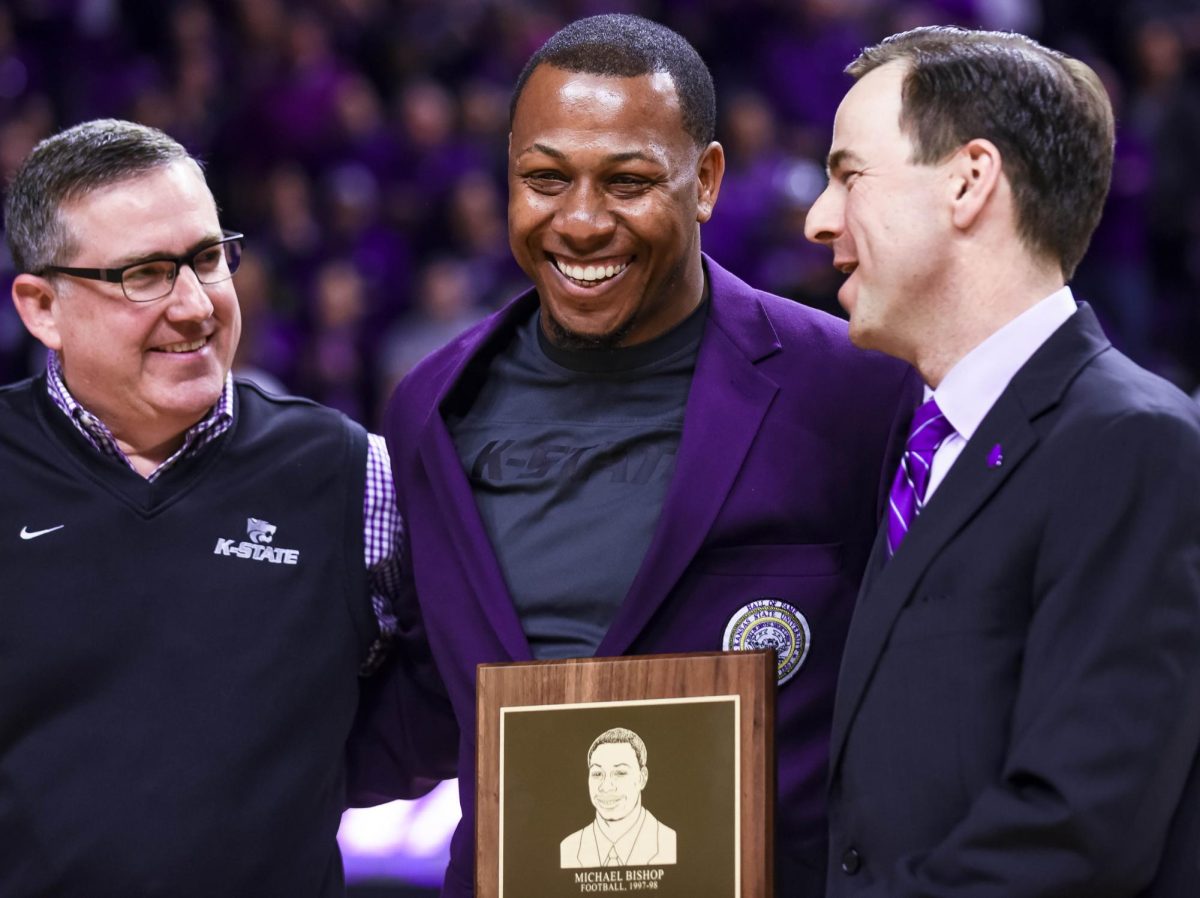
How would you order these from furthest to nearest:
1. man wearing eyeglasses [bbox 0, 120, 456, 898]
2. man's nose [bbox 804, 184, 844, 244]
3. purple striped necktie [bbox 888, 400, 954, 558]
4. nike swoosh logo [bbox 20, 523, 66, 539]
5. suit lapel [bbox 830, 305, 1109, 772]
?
nike swoosh logo [bbox 20, 523, 66, 539]
man wearing eyeglasses [bbox 0, 120, 456, 898]
man's nose [bbox 804, 184, 844, 244]
purple striped necktie [bbox 888, 400, 954, 558]
suit lapel [bbox 830, 305, 1109, 772]

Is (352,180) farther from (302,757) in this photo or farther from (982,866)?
(982,866)

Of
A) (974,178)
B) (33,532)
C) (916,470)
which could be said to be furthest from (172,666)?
(974,178)

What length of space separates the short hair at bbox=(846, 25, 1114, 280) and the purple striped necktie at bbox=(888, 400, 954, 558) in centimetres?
28

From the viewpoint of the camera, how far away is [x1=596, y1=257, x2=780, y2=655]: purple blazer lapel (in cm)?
284

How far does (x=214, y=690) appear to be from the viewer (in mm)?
3121

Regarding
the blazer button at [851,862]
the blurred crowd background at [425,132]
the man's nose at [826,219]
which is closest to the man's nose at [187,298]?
the man's nose at [826,219]

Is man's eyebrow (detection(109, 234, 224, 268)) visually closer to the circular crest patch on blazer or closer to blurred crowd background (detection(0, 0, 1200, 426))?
the circular crest patch on blazer

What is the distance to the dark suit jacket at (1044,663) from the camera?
2.13m

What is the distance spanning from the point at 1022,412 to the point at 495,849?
1.02m

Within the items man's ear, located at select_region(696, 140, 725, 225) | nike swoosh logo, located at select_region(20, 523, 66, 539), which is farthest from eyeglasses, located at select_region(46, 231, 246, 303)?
man's ear, located at select_region(696, 140, 725, 225)

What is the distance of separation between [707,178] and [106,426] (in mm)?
1238

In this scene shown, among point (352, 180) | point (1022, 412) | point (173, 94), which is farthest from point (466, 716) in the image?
point (173, 94)

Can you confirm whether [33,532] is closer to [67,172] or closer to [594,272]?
[67,172]

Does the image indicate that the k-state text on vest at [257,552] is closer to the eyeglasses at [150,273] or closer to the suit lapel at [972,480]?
the eyeglasses at [150,273]
